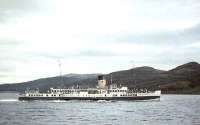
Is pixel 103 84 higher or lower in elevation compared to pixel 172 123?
higher

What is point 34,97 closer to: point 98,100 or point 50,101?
point 50,101

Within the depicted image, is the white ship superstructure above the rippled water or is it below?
above

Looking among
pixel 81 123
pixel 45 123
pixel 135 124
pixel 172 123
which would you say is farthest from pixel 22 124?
pixel 172 123

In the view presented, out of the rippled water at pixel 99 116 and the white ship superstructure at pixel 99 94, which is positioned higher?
the white ship superstructure at pixel 99 94

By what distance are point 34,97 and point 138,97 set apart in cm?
4003

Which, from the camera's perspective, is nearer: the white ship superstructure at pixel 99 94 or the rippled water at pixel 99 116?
the rippled water at pixel 99 116

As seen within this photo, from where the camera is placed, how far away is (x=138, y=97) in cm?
16350

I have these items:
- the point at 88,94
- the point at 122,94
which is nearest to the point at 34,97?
the point at 88,94

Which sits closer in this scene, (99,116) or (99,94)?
(99,116)

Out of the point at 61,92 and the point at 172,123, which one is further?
the point at 61,92

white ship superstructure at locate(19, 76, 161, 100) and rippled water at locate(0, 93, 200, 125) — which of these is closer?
rippled water at locate(0, 93, 200, 125)

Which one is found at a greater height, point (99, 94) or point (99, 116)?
point (99, 94)

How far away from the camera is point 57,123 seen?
7481cm

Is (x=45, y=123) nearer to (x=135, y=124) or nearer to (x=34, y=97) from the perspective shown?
(x=135, y=124)
